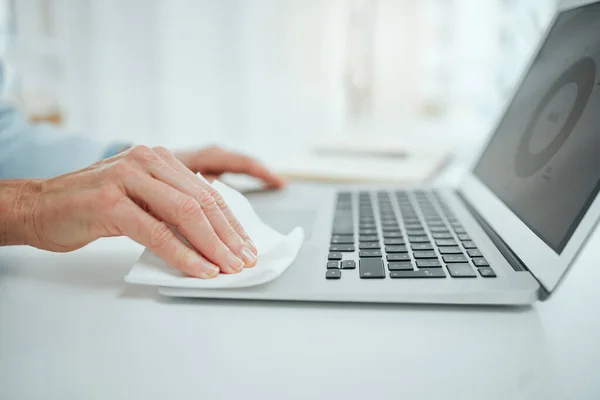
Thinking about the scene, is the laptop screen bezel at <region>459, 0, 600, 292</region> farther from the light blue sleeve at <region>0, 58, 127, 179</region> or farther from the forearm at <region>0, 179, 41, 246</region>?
the light blue sleeve at <region>0, 58, 127, 179</region>

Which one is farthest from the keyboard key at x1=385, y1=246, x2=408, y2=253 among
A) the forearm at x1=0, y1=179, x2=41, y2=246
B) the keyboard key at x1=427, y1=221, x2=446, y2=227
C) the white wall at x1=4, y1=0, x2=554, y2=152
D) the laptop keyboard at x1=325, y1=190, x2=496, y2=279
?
the white wall at x1=4, y1=0, x2=554, y2=152

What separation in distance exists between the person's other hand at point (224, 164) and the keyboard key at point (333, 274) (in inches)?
16.7

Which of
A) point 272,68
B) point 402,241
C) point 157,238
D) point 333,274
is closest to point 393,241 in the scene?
point 402,241

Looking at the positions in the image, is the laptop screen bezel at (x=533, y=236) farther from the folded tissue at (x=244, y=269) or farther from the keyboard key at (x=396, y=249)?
the folded tissue at (x=244, y=269)

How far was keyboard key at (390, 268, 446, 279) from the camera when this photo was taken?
46 centimetres

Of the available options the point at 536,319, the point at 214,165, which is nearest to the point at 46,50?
the point at 214,165

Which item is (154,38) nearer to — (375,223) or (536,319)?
(375,223)

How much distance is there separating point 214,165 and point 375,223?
1.15 feet

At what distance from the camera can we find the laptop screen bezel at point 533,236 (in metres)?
0.41

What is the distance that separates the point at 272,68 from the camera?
7.72ft

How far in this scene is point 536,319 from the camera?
42cm

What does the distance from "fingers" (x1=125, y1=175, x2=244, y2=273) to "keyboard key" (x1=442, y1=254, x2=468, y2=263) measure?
0.18 m

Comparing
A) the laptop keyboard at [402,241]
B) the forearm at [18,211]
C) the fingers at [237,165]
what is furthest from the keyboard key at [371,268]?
the fingers at [237,165]

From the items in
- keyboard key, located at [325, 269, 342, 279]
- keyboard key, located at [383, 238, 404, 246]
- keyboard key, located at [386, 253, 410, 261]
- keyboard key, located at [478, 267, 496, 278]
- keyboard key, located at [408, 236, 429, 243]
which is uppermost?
keyboard key, located at [478, 267, 496, 278]
